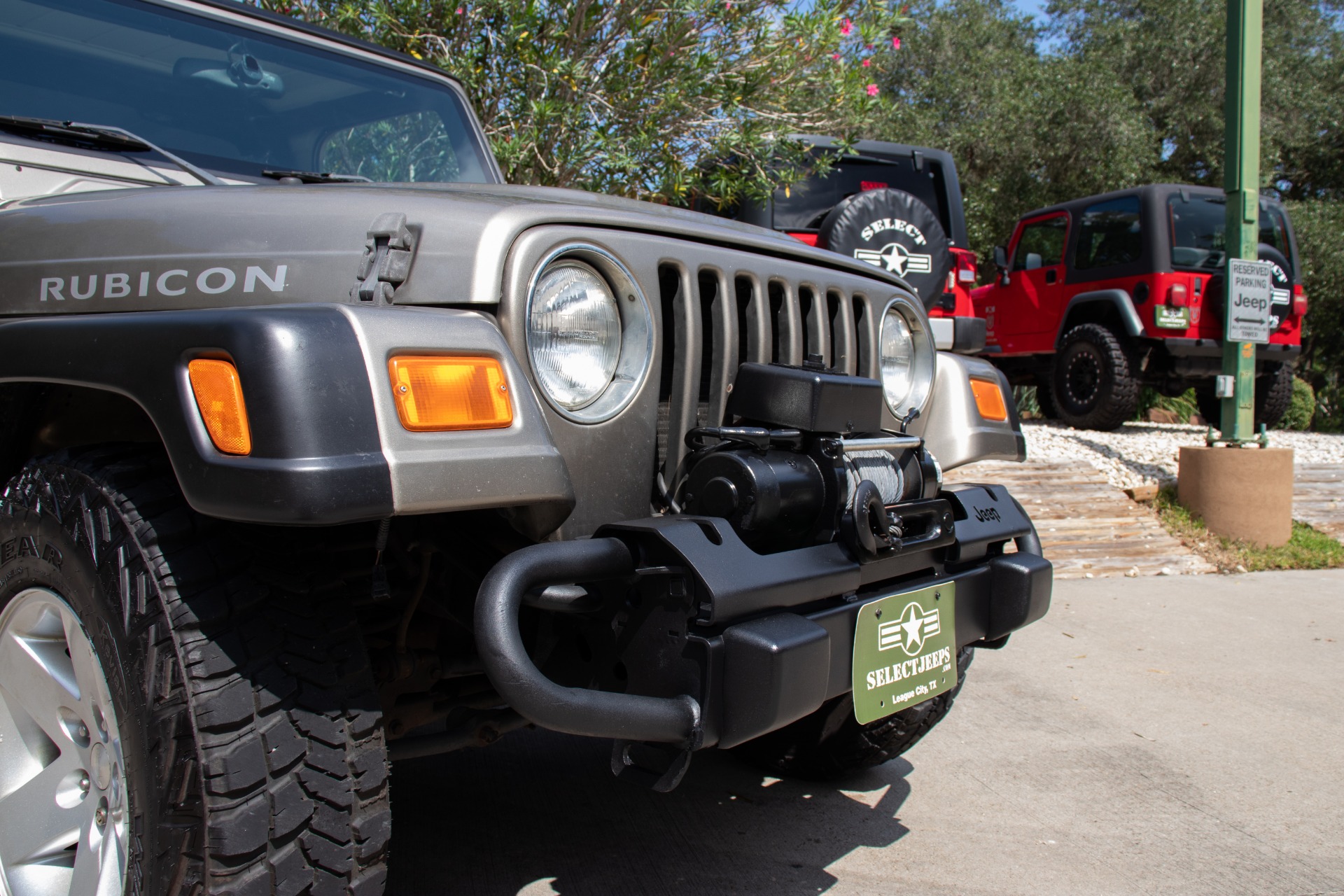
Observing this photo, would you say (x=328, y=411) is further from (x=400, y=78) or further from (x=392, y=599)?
(x=400, y=78)

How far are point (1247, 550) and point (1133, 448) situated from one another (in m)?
1.59

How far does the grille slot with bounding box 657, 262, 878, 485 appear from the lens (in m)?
1.80

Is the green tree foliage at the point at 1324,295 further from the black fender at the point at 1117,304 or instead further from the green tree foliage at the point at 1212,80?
the black fender at the point at 1117,304

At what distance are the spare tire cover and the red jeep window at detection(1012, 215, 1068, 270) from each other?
3312 mm

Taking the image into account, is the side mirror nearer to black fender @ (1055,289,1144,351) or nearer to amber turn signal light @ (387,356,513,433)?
black fender @ (1055,289,1144,351)

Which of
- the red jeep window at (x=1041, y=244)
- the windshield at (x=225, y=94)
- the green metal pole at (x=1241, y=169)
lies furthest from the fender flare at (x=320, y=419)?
the red jeep window at (x=1041, y=244)

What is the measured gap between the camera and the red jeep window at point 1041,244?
9.77m

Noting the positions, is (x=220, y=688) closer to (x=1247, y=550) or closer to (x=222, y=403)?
(x=222, y=403)

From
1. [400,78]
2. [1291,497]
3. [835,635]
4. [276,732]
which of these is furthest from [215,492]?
[1291,497]

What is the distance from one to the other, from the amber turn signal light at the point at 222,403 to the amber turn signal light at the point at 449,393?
0.19m

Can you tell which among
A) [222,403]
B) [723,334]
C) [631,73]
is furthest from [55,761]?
[631,73]

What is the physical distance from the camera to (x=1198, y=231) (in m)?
8.70

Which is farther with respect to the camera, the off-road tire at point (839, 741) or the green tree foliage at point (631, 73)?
the green tree foliage at point (631, 73)

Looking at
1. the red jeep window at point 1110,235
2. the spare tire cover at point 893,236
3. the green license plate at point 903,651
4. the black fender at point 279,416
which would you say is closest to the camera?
the black fender at point 279,416
